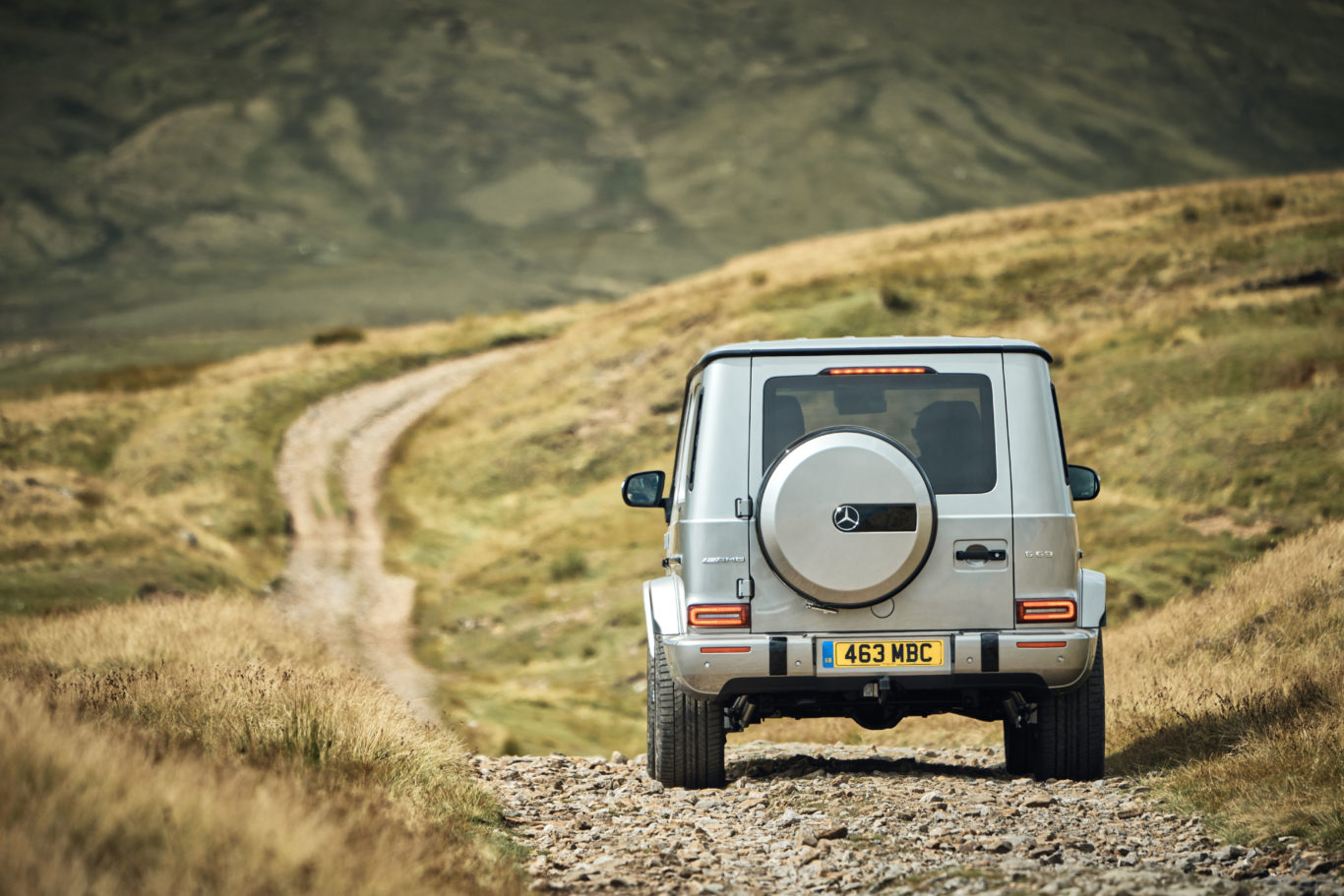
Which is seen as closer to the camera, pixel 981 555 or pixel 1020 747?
pixel 981 555

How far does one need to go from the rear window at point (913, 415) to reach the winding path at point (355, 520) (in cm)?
507

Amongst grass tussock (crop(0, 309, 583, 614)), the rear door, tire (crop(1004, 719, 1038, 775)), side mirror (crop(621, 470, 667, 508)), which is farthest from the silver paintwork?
grass tussock (crop(0, 309, 583, 614))

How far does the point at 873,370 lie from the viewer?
781 cm

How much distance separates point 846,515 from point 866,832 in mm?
1665

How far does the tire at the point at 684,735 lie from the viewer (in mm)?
8281

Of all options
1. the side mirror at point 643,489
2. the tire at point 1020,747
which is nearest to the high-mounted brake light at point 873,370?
the side mirror at point 643,489

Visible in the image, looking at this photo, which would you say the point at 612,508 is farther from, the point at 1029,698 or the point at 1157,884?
the point at 1157,884

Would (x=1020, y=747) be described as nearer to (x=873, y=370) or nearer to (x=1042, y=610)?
(x=1042, y=610)

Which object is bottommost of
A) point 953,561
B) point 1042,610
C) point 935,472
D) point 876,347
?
point 1042,610

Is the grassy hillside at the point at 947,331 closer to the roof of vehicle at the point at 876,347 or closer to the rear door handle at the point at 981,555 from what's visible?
the rear door handle at the point at 981,555

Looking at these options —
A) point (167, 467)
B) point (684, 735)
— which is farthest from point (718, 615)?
point (167, 467)

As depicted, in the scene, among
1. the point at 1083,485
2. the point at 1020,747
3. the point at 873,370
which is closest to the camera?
the point at 873,370

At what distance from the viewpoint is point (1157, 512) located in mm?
21328

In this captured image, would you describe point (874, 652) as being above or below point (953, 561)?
below
